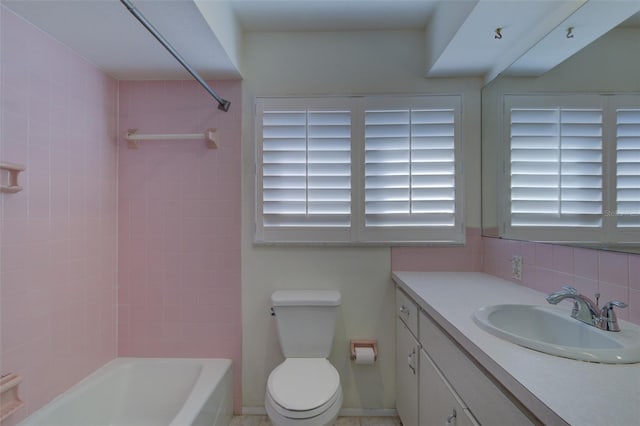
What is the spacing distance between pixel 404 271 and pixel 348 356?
673 mm

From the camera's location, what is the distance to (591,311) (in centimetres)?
99

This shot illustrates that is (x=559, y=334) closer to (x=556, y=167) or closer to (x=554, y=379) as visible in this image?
(x=554, y=379)

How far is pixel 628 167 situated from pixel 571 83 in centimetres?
49

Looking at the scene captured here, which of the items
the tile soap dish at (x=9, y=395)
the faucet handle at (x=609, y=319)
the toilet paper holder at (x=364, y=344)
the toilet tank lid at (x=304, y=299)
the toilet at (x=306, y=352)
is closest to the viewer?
the faucet handle at (x=609, y=319)

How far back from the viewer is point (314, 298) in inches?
68.4

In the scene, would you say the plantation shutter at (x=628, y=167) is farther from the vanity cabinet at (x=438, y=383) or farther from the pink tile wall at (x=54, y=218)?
the pink tile wall at (x=54, y=218)

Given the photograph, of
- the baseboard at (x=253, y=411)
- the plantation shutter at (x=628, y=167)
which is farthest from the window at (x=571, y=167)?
the baseboard at (x=253, y=411)

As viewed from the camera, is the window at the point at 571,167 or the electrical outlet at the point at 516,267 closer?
the window at the point at 571,167

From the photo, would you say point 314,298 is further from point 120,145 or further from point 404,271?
point 120,145

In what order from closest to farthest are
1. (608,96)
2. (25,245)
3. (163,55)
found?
1. (608,96)
2. (25,245)
3. (163,55)

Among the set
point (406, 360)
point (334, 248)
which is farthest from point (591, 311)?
point (334, 248)

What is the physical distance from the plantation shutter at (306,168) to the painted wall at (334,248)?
0.44ft

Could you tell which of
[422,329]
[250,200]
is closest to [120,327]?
[250,200]

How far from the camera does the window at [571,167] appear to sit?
105cm
